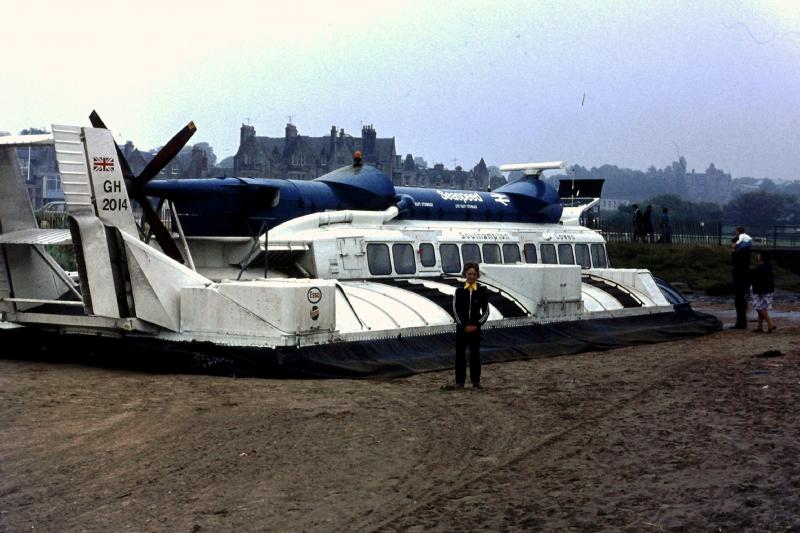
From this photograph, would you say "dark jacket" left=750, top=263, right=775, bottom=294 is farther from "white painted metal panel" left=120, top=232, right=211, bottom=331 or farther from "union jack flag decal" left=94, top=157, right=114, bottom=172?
"union jack flag decal" left=94, top=157, right=114, bottom=172

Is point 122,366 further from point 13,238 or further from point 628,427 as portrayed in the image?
point 628,427

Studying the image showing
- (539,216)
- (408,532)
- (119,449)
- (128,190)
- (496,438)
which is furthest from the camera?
(539,216)

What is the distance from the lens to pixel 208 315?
12633 millimetres

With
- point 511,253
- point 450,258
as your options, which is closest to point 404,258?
point 450,258

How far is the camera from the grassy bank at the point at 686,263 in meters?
34.7

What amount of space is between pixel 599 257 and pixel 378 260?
6.83 metres

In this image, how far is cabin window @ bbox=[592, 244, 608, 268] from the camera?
2109 centimetres

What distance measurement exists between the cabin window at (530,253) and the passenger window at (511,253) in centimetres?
21

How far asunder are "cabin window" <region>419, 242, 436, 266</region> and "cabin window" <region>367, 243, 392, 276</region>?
2.66 ft

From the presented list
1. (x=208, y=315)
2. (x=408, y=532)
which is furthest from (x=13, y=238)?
(x=408, y=532)

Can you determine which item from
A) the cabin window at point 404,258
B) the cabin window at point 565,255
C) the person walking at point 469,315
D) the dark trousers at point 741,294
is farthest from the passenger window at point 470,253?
the dark trousers at point 741,294

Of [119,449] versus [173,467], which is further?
[119,449]

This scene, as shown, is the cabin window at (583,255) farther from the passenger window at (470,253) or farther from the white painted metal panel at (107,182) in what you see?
the white painted metal panel at (107,182)

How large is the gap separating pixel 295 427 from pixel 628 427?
9.95ft
